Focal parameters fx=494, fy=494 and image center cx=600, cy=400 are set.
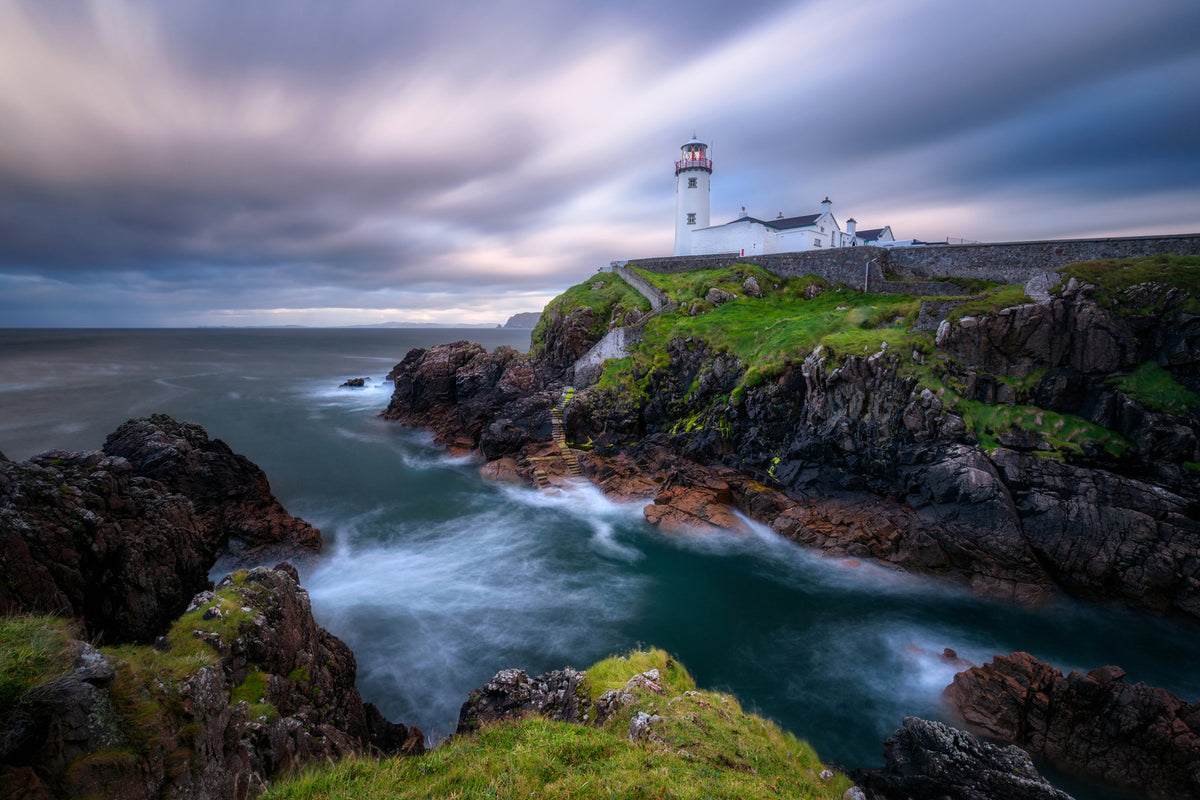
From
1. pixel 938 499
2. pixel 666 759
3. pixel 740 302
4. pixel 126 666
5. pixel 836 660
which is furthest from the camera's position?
pixel 740 302

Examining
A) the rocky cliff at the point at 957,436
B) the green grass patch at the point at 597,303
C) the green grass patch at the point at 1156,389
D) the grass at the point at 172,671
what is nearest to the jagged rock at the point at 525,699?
the grass at the point at 172,671

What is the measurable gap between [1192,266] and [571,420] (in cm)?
2820

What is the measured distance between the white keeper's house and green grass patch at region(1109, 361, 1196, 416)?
2817 centimetres

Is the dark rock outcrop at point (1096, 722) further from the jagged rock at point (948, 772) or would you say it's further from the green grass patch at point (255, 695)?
the green grass patch at point (255, 695)

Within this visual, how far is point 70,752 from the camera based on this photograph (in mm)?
4719

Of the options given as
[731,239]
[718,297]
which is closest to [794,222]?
[731,239]

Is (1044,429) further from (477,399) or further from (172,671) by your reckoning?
(477,399)

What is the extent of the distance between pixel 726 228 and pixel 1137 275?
98.4 feet

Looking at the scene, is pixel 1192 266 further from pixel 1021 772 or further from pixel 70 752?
pixel 70 752

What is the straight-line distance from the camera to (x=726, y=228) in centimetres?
4572

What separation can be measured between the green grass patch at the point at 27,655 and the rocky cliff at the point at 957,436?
18.8 metres

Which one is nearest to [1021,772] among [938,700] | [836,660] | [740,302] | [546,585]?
[938,700]

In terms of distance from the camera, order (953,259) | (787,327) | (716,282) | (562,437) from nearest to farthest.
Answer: (787,327)
(562,437)
(953,259)
(716,282)

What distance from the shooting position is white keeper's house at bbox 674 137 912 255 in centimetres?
4453
